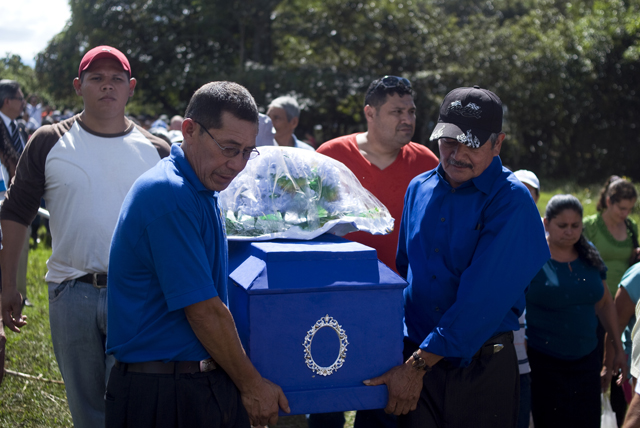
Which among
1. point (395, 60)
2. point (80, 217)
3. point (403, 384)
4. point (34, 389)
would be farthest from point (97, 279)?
point (395, 60)

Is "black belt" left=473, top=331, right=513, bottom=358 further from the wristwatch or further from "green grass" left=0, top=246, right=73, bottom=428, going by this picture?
"green grass" left=0, top=246, right=73, bottom=428

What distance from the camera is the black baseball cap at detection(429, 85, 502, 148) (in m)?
2.36

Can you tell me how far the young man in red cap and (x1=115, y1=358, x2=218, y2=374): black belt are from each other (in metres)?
0.80

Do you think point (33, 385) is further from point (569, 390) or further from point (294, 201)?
point (569, 390)

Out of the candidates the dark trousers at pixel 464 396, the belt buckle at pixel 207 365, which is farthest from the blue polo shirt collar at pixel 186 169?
the dark trousers at pixel 464 396

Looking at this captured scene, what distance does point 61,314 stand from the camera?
2.72 meters

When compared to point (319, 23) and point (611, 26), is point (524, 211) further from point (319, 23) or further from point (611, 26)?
point (611, 26)

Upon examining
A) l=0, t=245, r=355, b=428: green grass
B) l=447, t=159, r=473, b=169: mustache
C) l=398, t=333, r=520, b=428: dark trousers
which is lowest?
l=0, t=245, r=355, b=428: green grass

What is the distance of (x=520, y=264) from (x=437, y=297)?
1.19ft

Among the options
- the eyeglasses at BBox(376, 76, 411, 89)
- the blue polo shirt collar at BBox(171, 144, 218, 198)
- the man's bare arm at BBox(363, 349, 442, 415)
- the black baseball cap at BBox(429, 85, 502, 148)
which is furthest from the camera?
the eyeglasses at BBox(376, 76, 411, 89)

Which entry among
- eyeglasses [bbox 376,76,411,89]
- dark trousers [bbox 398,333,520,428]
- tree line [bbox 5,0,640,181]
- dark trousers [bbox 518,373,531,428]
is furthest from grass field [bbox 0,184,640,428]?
tree line [bbox 5,0,640,181]

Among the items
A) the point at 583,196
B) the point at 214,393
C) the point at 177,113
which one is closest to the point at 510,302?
the point at 214,393

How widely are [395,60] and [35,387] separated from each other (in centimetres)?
1367

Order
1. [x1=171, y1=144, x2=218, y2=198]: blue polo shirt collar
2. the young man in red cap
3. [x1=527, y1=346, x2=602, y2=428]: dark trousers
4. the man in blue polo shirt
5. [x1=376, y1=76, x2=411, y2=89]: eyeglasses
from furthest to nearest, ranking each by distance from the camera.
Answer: [x1=527, y1=346, x2=602, y2=428]: dark trousers < [x1=376, y1=76, x2=411, y2=89]: eyeglasses < the young man in red cap < [x1=171, y1=144, x2=218, y2=198]: blue polo shirt collar < the man in blue polo shirt
